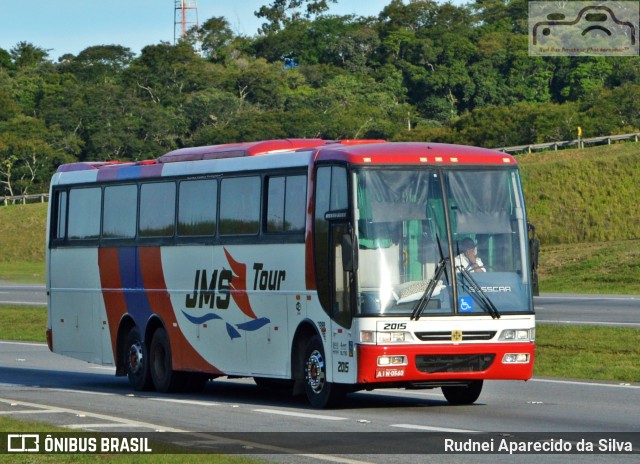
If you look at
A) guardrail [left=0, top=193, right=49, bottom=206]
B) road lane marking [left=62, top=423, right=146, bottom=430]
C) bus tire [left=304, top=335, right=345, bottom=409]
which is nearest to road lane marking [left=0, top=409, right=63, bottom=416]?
road lane marking [left=62, top=423, right=146, bottom=430]

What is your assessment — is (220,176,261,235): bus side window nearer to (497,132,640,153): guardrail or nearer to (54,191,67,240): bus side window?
(54,191,67,240): bus side window

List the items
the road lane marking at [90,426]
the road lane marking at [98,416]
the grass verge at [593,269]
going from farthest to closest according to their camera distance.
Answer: the grass verge at [593,269]
the road lane marking at [98,416]
the road lane marking at [90,426]

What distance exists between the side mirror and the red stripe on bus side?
4.31 metres

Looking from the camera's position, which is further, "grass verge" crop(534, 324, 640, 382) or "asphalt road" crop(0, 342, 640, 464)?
"grass verge" crop(534, 324, 640, 382)

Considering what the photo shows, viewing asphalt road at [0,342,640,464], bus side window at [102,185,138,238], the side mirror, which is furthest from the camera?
bus side window at [102,185,138,238]

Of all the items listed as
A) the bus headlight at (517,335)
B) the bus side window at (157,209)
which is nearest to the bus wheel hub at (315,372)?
the bus headlight at (517,335)

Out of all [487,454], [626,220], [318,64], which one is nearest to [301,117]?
[318,64]

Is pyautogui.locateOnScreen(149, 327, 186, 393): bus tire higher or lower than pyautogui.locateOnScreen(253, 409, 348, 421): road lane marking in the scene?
higher

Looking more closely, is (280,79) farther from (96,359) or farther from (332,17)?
(96,359)

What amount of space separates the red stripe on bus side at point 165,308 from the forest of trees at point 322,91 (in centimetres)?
7339

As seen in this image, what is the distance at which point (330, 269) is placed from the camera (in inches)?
668

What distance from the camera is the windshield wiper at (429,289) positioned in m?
16.4

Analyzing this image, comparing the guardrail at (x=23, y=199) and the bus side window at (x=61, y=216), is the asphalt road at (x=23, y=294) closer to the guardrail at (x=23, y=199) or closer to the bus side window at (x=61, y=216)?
the bus side window at (x=61, y=216)

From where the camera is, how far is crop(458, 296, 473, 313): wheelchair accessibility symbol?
16.6 metres
